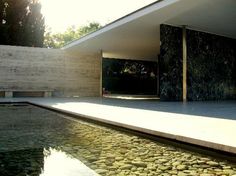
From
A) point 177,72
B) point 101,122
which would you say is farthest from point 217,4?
point 101,122

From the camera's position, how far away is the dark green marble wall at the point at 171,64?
10.7m

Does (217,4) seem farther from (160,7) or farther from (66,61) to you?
(66,61)

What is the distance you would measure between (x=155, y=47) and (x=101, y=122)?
35.7 ft

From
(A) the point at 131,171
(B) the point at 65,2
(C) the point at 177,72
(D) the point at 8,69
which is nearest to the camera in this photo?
(A) the point at 131,171

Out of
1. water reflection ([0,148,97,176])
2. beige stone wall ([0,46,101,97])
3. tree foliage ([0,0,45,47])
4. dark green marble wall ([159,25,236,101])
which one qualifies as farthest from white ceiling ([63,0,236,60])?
tree foliage ([0,0,45,47])

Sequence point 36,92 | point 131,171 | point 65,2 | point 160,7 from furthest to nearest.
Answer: point 65,2 < point 36,92 < point 160,7 < point 131,171

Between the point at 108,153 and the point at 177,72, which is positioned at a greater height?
the point at 177,72

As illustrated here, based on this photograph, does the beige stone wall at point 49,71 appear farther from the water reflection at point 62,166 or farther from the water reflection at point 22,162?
the water reflection at point 62,166

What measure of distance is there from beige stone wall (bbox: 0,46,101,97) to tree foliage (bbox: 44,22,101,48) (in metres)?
21.2

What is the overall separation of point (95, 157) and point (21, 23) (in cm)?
2324

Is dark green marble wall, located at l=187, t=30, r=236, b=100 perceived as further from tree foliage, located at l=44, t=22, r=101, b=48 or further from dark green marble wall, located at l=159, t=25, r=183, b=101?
tree foliage, located at l=44, t=22, r=101, b=48

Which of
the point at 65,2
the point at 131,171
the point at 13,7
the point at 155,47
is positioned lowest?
the point at 131,171

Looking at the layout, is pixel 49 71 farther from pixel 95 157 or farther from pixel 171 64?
pixel 95 157

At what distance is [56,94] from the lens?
580 inches
